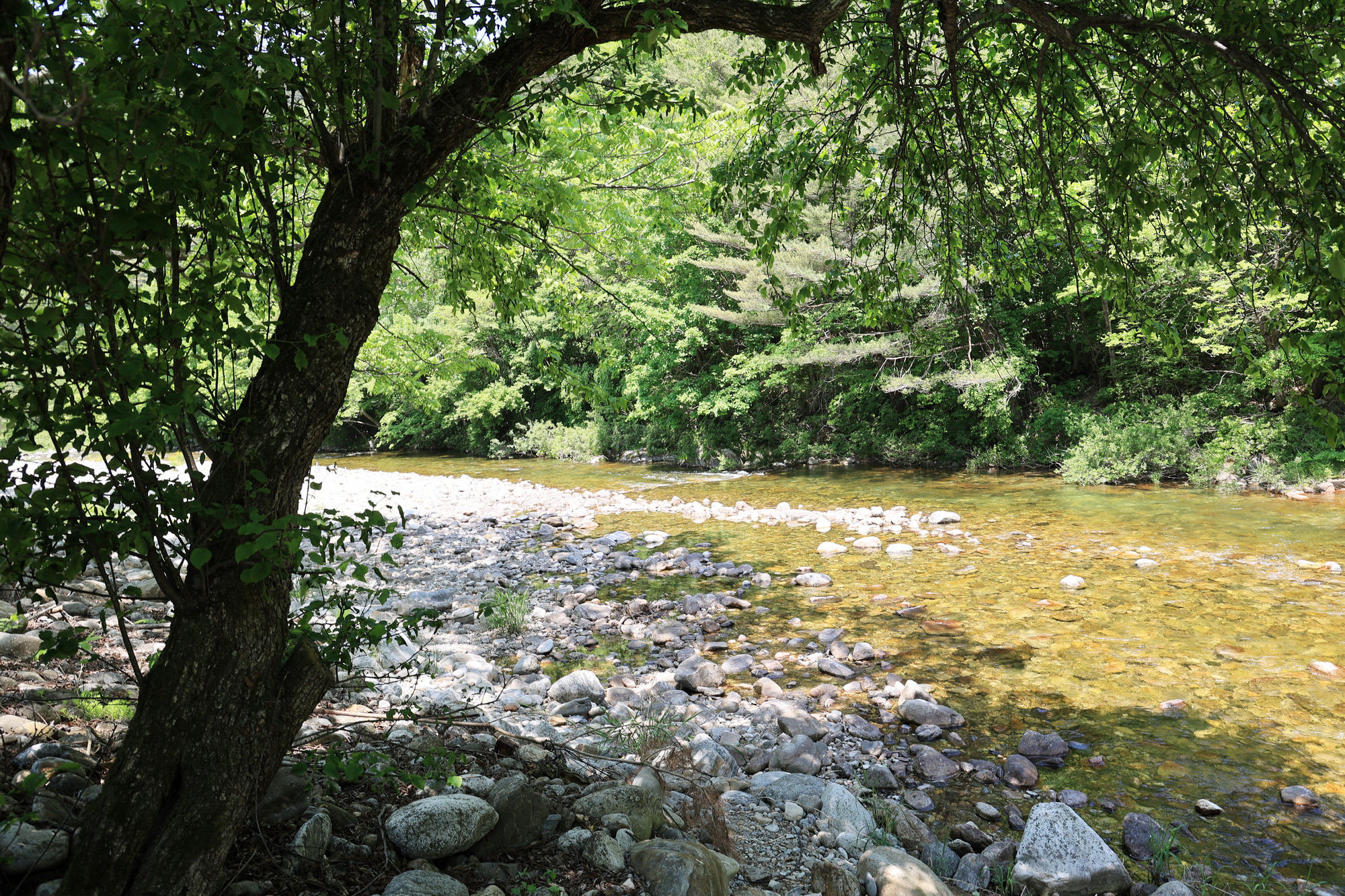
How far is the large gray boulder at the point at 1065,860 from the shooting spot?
318cm

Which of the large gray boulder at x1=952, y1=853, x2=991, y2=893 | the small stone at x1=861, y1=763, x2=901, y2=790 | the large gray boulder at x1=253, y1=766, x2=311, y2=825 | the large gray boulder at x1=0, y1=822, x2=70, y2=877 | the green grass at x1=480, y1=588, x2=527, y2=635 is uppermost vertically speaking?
the large gray boulder at x1=0, y1=822, x2=70, y2=877

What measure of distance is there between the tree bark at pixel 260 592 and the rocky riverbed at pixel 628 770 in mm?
219

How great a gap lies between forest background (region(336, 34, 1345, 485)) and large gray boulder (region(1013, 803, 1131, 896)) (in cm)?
202

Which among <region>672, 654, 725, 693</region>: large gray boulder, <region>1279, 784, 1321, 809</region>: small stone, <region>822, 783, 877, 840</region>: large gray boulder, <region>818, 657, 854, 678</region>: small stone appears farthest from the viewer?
<region>818, 657, 854, 678</region>: small stone

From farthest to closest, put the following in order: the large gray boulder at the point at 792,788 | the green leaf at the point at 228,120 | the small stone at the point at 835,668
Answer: the small stone at the point at 835,668 → the large gray boulder at the point at 792,788 → the green leaf at the point at 228,120

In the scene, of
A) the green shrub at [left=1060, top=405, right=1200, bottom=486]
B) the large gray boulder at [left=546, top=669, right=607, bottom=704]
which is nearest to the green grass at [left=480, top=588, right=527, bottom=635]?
the large gray boulder at [left=546, top=669, right=607, bottom=704]

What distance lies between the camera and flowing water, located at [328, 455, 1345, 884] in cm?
408

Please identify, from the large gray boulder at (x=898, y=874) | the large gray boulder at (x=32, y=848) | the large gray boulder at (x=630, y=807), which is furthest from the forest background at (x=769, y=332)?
the large gray boulder at (x=32, y=848)

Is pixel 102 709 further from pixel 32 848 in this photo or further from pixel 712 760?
pixel 712 760

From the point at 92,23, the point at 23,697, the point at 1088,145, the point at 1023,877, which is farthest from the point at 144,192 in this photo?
the point at 1088,145

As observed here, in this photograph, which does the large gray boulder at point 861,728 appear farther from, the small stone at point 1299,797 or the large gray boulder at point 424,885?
the large gray boulder at point 424,885

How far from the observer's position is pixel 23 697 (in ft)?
8.80

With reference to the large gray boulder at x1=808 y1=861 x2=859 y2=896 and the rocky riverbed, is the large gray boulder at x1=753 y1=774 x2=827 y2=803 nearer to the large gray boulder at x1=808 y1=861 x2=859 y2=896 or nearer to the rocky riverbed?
the rocky riverbed

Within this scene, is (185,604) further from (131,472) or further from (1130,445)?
(1130,445)
